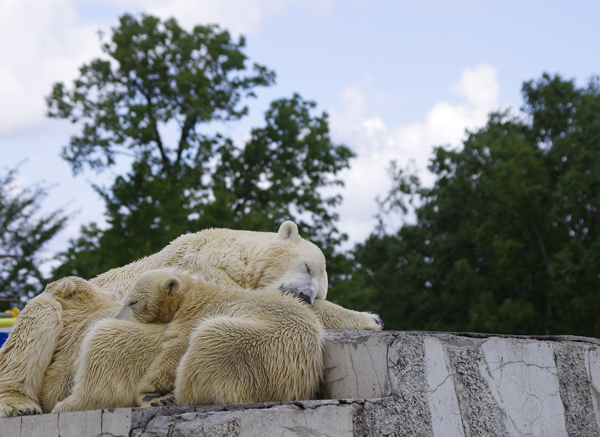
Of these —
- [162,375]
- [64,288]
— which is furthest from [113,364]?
[64,288]

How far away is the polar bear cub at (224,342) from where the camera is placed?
2.21 metres

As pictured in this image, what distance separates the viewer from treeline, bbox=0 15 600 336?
17984 mm

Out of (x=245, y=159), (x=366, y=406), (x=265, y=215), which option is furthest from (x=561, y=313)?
(x=366, y=406)

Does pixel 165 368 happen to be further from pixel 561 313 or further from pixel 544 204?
pixel 544 204

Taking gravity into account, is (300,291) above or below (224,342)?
above

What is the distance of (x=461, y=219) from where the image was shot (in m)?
24.4

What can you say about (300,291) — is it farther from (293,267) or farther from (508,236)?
(508,236)

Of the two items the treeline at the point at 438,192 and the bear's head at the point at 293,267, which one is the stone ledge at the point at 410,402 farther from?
the treeline at the point at 438,192

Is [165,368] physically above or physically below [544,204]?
below

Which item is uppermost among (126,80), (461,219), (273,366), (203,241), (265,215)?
(126,80)

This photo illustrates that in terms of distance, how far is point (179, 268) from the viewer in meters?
3.24

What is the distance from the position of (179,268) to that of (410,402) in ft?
4.74

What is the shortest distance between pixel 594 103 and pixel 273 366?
20465mm

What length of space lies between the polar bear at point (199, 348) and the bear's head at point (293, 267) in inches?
18.7
